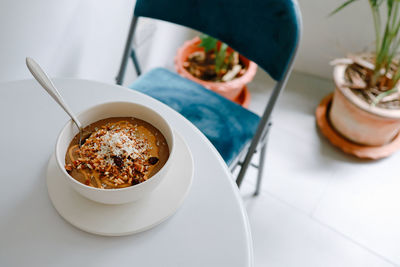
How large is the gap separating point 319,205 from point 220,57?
2.74ft

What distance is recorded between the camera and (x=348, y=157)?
5.40 feet

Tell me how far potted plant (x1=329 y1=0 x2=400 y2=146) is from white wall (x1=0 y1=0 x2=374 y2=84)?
0.73 ft

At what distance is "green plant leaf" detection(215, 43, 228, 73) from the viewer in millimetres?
1613

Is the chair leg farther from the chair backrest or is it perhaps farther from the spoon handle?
the spoon handle

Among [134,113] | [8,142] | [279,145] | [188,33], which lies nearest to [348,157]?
[279,145]

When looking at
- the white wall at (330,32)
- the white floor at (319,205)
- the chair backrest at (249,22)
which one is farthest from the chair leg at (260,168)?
the white wall at (330,32)

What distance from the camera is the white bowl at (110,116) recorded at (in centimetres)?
49

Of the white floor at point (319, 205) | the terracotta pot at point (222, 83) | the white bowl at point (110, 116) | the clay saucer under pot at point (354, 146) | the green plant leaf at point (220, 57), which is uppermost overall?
the white bowl at point (110, 116)

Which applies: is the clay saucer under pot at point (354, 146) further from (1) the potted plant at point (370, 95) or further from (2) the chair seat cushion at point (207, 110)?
(2) the chair seat cushion at point (207, 110)

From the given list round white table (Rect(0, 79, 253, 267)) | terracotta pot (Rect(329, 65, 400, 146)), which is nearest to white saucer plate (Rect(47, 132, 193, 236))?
round white table (Rect(0, 79, 253, 267))

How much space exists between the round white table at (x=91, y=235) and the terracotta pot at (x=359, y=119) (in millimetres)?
1112

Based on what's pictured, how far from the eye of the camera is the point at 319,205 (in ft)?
4.83

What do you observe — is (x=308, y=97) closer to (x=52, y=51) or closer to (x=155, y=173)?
(x=52, y=51)

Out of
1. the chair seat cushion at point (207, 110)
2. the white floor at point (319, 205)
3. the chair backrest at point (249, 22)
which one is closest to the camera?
the chair backrest at point (249, 22)
